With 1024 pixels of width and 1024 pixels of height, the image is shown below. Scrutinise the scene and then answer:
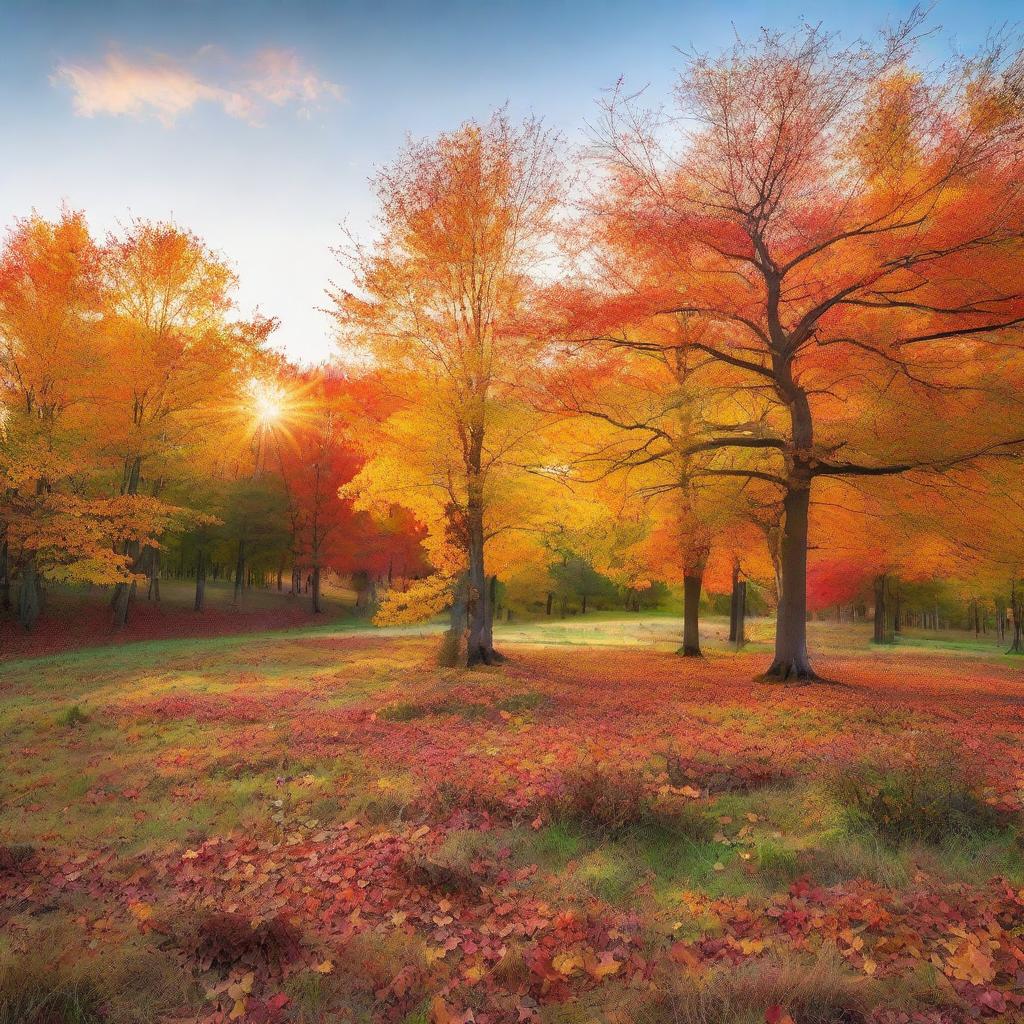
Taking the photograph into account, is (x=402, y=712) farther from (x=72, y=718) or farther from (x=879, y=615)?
(x=879, y=615)

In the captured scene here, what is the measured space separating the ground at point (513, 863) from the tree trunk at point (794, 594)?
2.53 m

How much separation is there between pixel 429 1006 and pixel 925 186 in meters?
11.8

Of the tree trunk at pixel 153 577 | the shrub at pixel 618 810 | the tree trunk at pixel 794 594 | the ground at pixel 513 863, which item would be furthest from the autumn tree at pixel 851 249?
the tree trunk at pixel 153 577

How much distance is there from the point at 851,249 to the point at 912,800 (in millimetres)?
9033

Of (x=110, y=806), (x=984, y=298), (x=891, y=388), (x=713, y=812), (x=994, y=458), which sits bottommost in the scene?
(x=110, y=806)

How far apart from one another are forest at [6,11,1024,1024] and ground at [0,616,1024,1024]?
35 millimetres

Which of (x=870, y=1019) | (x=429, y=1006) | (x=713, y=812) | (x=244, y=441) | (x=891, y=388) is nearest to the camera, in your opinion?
(x=870, y=1019)

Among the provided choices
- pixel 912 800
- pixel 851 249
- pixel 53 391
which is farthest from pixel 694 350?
pixel 53 391

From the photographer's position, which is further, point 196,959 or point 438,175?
point 438,175

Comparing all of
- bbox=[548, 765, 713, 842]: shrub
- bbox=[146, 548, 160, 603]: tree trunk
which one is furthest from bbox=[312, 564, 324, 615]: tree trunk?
bbox=[548, 765, 713, 842]: shrub

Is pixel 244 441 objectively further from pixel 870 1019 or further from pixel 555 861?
pixel 870 1019

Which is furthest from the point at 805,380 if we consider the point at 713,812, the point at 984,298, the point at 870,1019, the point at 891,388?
the point at 870,1019

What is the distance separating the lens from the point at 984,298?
10.2 m

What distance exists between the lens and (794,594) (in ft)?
42.8
